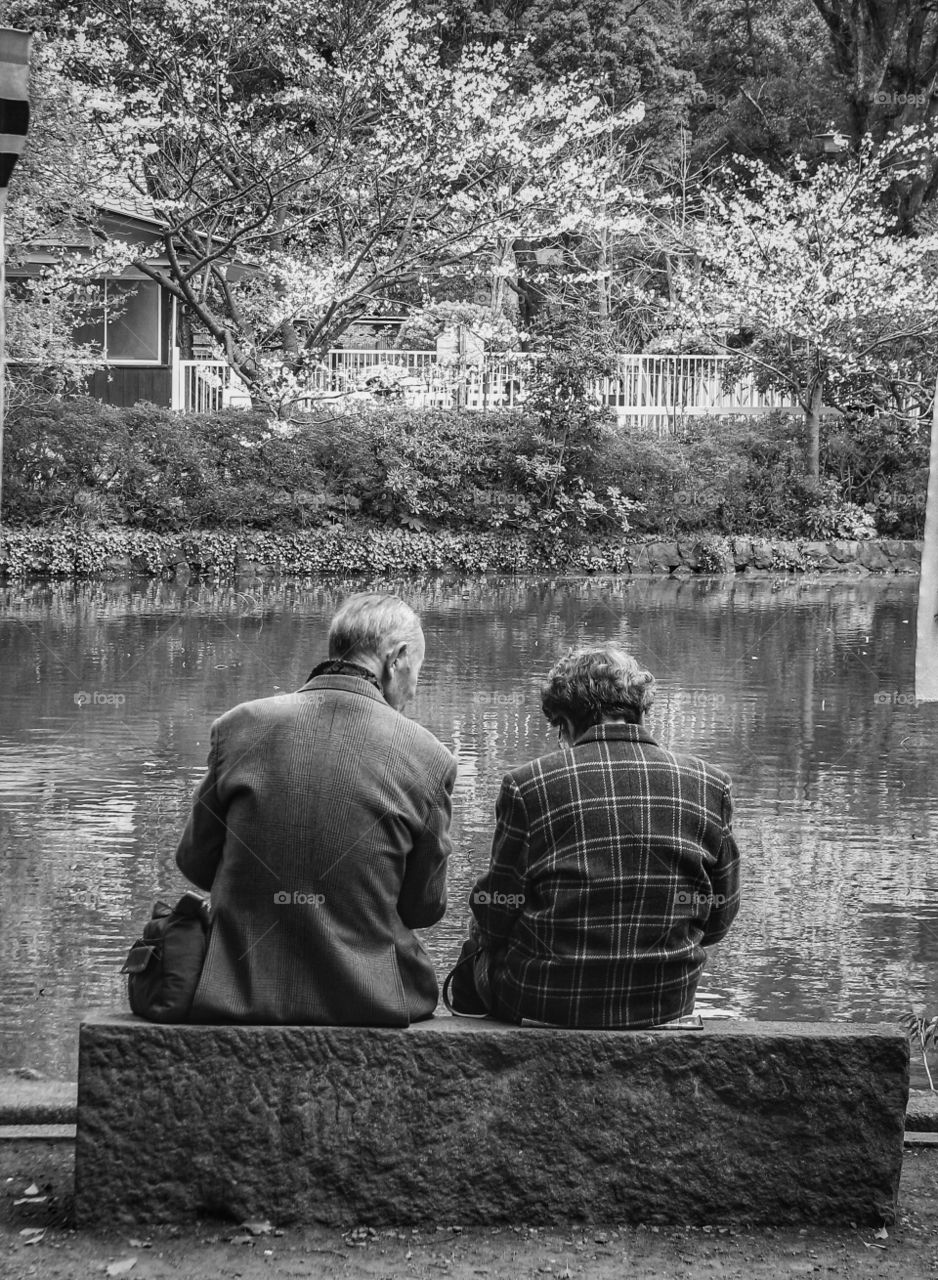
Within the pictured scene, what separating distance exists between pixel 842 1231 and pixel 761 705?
8.87 meters

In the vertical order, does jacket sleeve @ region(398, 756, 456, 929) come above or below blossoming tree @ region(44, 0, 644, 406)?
below

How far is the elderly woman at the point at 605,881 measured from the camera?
3338 millimetres

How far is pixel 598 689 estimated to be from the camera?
3527 mm

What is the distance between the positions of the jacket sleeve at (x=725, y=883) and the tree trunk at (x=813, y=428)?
79.6 feet

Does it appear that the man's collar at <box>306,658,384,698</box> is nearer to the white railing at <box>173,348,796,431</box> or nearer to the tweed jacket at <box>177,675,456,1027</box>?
the tweed jacket at <box>177,675,456,1027</box>

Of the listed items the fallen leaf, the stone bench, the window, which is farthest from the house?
the fallen leaf

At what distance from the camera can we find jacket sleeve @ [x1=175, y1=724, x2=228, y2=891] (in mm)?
3369

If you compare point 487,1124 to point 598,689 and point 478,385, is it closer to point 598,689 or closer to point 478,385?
point 598,689

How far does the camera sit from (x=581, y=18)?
32219 mm

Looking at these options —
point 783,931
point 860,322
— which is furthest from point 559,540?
point 783,931

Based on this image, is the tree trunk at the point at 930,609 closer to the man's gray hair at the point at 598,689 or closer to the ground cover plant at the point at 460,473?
the man's gray hair at the point at 598,689

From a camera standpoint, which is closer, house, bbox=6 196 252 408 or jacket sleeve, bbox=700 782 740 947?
jacket sleeve, bbox=700 782 740 947

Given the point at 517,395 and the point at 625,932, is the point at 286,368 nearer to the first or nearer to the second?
the point at 517,395

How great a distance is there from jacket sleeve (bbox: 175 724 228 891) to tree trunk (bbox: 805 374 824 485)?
2462 cm
